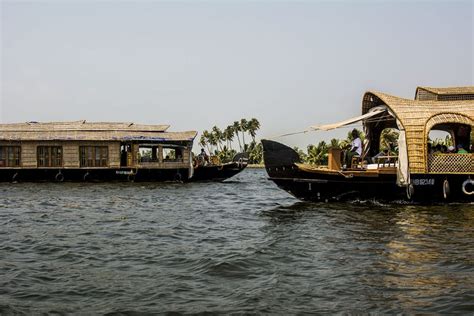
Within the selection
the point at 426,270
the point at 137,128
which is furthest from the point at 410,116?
the point at 137,128

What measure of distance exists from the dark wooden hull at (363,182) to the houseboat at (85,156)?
42.2 ft

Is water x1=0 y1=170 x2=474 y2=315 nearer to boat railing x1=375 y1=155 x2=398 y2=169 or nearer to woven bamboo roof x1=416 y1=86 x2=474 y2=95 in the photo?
boat railing x1=375 y1=155 x2=398 y2=169

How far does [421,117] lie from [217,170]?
567 inches

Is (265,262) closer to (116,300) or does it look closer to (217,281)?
(217,281)

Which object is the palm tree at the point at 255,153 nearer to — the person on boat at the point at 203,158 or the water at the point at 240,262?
the person on boat at the point at 203,158

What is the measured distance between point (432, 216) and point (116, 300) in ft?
26.5

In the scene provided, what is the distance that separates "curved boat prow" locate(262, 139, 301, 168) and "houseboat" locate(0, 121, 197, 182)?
12.8 m

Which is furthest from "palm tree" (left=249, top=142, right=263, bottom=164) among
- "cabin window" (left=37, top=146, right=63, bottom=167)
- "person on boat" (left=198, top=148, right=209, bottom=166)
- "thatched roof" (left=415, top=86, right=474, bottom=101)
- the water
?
the water

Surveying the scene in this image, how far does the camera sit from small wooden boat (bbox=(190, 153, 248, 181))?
81.6 feet

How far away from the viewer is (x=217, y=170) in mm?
25188

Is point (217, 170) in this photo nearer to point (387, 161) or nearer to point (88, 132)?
point (88, 132)

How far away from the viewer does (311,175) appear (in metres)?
12.2

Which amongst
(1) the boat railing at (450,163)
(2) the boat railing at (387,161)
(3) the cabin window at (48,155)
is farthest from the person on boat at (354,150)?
(3) the cabin window at (48,155)

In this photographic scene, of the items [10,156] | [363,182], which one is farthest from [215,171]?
[363,182]
